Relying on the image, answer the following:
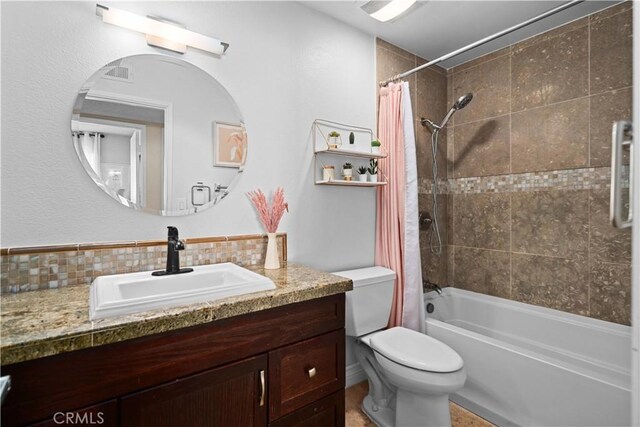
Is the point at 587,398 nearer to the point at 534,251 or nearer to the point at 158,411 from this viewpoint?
the point at 534,251

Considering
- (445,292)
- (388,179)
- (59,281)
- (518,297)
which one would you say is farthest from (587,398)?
(59,281)

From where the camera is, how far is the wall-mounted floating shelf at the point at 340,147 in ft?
6.31

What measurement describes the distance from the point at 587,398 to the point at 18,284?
251 centimetres

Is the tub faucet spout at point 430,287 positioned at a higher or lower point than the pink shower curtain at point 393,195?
lower

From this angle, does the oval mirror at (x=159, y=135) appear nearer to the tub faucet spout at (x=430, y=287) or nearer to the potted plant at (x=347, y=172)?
the potted plant at (x=347, y=172)

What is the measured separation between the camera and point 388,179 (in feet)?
7.06

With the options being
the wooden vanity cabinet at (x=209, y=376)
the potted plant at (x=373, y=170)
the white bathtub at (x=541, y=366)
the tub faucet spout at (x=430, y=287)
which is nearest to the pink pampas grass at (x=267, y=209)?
the wooden vanity cabinet at (x=209, y=376)

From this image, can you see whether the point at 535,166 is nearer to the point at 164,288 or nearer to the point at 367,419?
the point at 367,419

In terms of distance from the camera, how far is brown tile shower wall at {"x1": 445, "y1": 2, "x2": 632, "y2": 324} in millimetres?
1907

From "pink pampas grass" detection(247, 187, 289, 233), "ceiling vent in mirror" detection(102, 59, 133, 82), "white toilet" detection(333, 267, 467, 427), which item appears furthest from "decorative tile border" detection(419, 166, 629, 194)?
"ceiling vent in mirror" detection(102, 59, 133, 82)

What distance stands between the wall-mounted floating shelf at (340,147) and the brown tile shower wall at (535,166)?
516 mm

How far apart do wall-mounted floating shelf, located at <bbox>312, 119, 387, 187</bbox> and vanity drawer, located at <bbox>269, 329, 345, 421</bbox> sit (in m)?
0.98

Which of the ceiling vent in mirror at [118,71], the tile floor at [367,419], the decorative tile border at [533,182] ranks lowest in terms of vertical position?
the tile floor at [367,419]

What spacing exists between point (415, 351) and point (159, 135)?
67.3 inches
